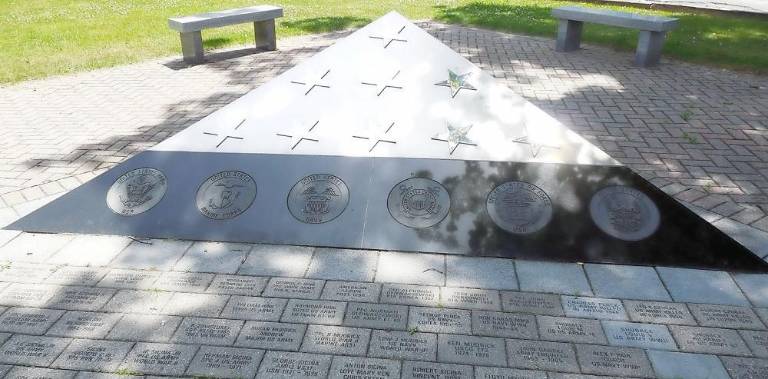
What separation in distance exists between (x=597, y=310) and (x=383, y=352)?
136 cm

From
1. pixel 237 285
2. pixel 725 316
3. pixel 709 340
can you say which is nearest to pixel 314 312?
pixel 237 285

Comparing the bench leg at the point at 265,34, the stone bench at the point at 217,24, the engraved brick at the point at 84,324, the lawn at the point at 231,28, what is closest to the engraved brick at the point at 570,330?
the engraved brick at the point at 84,324

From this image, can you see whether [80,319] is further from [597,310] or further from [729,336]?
[729,336]

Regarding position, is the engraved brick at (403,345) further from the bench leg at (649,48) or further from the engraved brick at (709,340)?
the bench leg at (649,48)

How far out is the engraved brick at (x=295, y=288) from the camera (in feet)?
11.8

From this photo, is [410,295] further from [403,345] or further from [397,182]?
[397,182]

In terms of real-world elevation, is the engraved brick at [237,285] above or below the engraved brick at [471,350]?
above

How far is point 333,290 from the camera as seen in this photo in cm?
366

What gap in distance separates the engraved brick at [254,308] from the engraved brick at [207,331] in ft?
0.24

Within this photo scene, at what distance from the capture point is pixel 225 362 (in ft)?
10.1

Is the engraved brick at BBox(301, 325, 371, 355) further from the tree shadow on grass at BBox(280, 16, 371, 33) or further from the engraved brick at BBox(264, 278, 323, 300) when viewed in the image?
the tree shadow on grass at BBox(280, 16, 371, 33)

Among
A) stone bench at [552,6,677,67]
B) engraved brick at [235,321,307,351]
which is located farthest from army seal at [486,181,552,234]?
stone bench at [552,6,677,67]

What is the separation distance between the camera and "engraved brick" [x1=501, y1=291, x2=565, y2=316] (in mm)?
3457

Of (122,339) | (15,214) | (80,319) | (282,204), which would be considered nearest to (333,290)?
(282,204)
